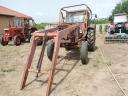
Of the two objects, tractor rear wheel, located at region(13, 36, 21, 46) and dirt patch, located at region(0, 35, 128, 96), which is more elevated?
tractor rear wheel, located at region(13, 36, 21, 46)

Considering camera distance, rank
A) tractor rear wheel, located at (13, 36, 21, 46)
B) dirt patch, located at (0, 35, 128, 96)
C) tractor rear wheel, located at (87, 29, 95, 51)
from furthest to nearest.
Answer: tractor rear wheel, located at (13, 36, 21, 46) < tractor rear wheel, located at (87, 29, 95, 51) < dirt patch, located at (0, 35, 128, 96)

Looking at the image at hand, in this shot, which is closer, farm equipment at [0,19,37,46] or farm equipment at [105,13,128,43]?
farm equipment at [105,13,128,43]

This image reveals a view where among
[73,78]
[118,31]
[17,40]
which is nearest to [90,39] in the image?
[73,78]

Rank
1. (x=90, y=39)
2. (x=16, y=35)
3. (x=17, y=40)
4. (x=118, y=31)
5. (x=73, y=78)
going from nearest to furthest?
(x=73, y=78)
(x=90, y=39)
(x=17, y=40)
(x=16, y=35)
(x=118, y=31)

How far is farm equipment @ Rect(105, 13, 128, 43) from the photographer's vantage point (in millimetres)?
13539

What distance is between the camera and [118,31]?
16.3 metres

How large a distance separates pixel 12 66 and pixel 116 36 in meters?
7.15

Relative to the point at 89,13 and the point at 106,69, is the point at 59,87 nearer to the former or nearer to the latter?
the point at 106,69

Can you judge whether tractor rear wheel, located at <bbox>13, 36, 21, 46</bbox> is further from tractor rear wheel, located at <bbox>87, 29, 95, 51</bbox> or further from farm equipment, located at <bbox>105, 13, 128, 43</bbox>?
tractor rear wheel, located at <bbox>87, 29, 95, 51</bbox>

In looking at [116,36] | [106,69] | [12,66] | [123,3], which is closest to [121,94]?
[106,69]

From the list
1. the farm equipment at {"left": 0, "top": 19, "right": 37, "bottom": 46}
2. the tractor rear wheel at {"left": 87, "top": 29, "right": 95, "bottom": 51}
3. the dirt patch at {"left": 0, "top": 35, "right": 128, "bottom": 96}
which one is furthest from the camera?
the farm equipment at {"left": 0, "top": 19, "right": 37, "bottom": 46}

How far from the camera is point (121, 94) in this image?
18.5 feet

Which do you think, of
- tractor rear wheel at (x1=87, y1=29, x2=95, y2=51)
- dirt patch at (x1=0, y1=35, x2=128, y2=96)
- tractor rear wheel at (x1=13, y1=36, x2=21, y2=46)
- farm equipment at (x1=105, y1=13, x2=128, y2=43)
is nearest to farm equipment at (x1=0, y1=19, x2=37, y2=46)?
tractor rear wheel at (x1=13, y1=36, x2=21, y2=46)

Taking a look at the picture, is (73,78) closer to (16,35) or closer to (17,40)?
(17,40)
